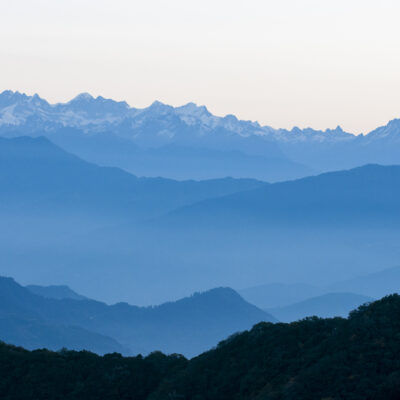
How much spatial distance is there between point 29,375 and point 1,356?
436 cm

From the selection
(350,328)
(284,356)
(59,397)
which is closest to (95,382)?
(59,397)

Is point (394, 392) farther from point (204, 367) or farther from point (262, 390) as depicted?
point (204, 367)

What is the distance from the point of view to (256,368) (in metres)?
59.3

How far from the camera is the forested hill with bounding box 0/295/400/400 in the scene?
52406mm

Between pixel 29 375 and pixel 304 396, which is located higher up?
pixel 29 375

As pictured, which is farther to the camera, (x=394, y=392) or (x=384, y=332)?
(x=384, y=332)

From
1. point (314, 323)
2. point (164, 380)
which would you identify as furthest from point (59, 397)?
point (314, 323)

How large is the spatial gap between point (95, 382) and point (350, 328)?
824 inches

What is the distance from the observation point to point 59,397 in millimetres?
65312

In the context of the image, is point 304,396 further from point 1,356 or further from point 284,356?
point 1,356

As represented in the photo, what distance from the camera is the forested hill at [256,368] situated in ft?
172

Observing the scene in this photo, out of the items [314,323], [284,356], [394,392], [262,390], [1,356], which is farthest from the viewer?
[1,356]

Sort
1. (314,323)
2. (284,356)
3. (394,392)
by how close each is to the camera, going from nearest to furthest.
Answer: (394,392), (284,356), (314,323)

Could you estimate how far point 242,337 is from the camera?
65812mm
